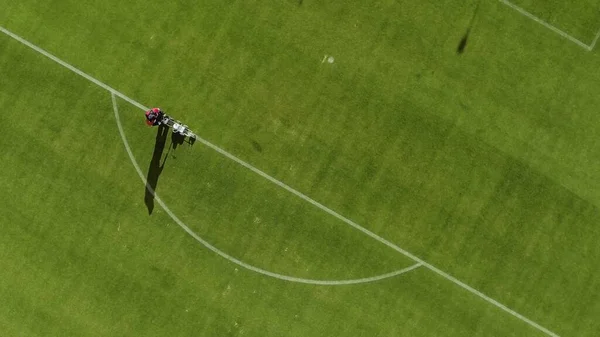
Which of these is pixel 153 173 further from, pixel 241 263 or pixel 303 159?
pixel 303 159

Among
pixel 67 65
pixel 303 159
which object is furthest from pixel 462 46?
pixel 67 65

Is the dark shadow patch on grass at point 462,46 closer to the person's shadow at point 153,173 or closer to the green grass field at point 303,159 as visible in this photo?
the green grass field at point 303,159

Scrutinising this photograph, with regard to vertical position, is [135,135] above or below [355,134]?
below

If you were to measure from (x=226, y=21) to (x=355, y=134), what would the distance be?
16.6 feet

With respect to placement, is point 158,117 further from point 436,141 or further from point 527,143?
point 527,143

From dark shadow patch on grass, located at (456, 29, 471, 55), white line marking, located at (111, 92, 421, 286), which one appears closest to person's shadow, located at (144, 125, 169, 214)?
white line marking, located at (111, 92, 421, 286)

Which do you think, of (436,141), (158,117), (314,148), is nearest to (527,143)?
(436,141)

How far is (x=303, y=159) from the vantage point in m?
15.6

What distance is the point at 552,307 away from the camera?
15688mm

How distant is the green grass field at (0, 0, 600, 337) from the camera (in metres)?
15.5

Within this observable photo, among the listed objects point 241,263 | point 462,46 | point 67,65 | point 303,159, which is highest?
point 462,46

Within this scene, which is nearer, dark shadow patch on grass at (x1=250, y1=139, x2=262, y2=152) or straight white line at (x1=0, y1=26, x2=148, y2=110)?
straight white line at (x1=0, y1=26, x2=148, y2=110)

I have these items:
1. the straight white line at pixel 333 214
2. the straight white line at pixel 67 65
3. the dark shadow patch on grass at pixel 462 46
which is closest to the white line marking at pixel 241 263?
the straight white line at pixel 333 214

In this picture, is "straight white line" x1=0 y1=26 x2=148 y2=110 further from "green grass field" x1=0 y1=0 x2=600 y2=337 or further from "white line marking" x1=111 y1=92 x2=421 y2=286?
"white line marking" x1=111 y1=92 x2=421 y2=286
